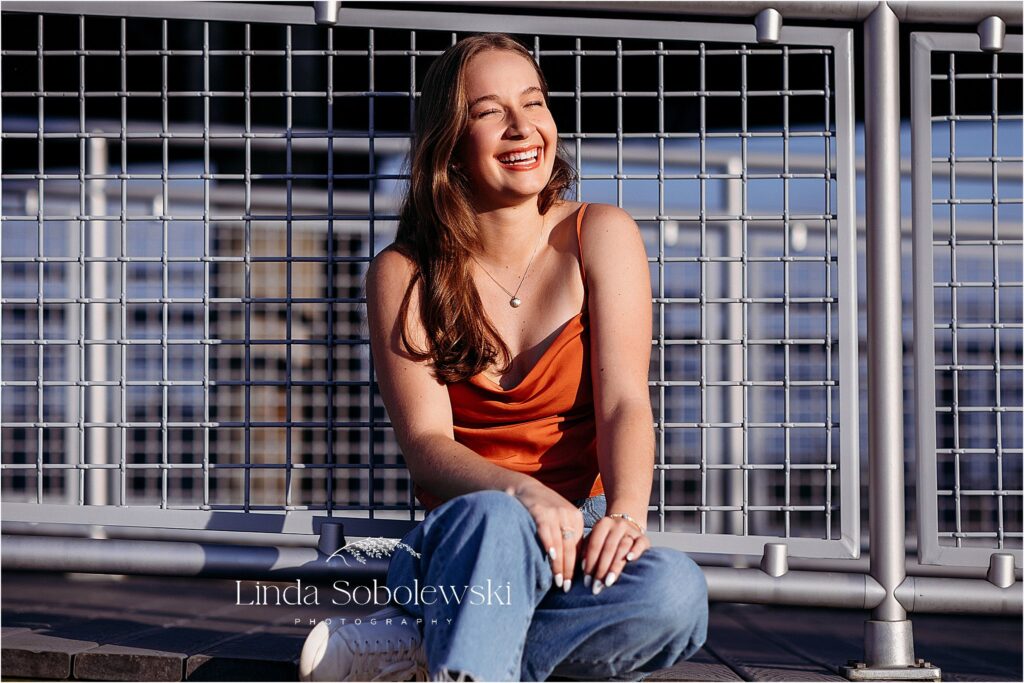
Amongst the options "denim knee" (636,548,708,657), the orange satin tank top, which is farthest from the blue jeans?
the orange satin tank top

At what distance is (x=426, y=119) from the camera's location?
174 cm

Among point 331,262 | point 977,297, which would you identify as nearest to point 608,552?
point 331,262

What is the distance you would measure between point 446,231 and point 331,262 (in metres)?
0.24

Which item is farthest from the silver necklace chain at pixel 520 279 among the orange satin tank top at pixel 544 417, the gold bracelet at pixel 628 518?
the gold bracelet at pixel 628 518

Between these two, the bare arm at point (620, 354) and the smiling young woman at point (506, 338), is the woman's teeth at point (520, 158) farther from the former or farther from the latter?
the bare arm at point (620, 354)

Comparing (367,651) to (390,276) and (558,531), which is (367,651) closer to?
(558,531)

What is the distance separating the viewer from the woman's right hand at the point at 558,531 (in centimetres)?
129

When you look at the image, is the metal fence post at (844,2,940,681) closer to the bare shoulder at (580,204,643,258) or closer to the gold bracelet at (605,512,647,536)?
the bare shoulder at (580,204,643,258)

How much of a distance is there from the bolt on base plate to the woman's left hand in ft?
2.03

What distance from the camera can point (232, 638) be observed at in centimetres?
204

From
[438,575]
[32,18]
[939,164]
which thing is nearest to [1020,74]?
[939,164]

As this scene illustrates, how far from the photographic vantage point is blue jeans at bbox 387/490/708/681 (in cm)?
122

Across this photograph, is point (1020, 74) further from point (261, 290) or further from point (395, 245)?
point (261, 290)

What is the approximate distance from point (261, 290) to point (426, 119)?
2.34m
